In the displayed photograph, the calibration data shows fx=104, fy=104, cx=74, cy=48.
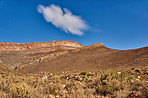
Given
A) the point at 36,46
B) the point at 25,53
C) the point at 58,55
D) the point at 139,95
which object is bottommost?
the point at 139,95

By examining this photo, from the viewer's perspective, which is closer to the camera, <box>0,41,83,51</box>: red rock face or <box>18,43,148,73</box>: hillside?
<box>18,43,148,73</box>: hillside

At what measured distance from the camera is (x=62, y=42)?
246 feet

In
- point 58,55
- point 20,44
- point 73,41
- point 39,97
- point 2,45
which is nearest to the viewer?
point 39,97

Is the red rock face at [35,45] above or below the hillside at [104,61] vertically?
above

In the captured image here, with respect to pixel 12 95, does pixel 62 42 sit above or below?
above

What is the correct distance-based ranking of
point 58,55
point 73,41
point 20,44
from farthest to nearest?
1. point 73,41
2. point 20,44
3. point 58,55

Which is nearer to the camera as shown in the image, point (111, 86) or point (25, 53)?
point (111, 86)

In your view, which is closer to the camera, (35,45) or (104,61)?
(104,61)

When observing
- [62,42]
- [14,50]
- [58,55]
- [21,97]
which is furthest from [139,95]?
[14,50]

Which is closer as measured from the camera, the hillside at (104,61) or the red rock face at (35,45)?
the hillside at (104,61)

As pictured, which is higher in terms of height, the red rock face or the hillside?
the red rock face

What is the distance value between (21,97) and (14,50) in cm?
7617

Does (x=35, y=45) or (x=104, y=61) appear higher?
(x=35, y=45)

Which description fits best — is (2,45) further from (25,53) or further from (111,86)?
(111,86)
